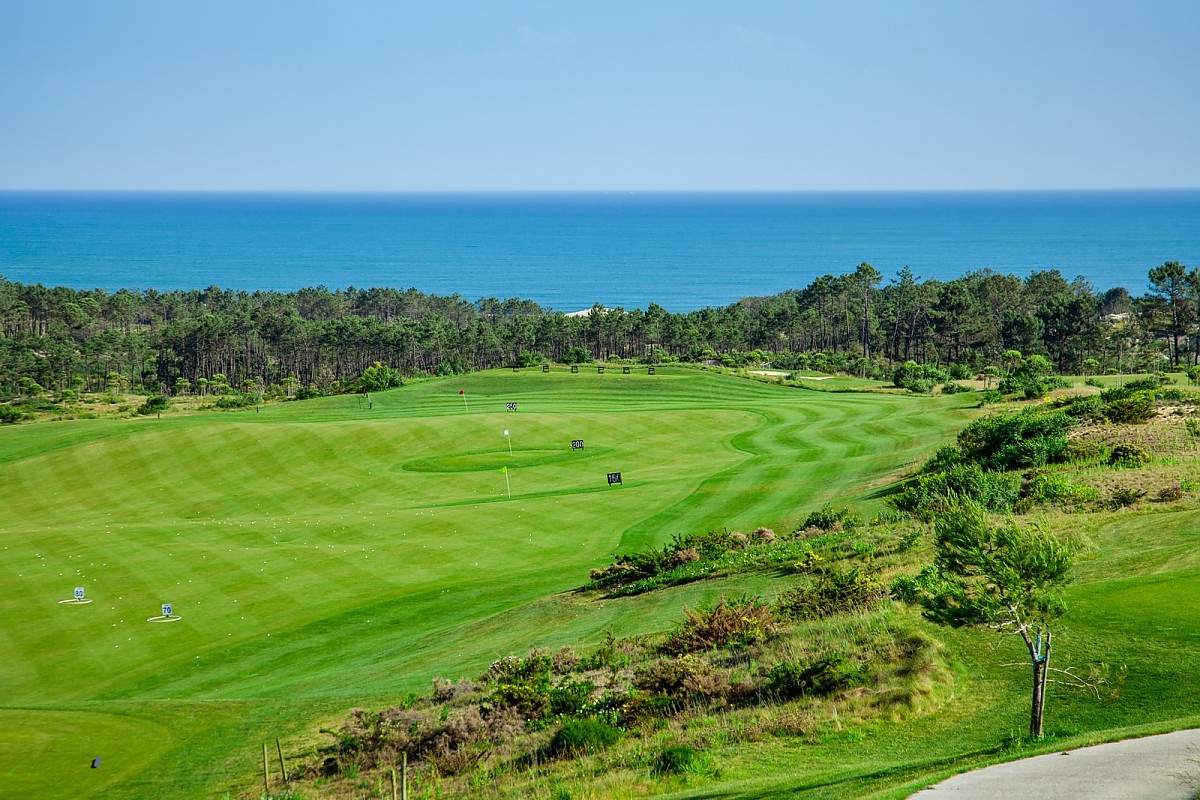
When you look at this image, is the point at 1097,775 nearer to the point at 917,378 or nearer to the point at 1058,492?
the point at 1058,492

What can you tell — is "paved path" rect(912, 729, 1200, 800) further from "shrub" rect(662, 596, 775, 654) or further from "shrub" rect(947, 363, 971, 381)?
"shrub" rect(947, 363, 971, 381)

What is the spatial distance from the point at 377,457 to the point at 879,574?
3757cm

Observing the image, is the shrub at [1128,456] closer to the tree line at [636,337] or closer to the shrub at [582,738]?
the shrub at [582,738]

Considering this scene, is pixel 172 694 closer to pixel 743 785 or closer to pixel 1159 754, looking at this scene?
pixel 743 785

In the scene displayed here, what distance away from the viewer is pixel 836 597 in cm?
2102

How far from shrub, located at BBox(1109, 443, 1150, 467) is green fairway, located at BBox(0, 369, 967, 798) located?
879 centimetres

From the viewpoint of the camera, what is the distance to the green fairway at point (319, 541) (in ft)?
66.9

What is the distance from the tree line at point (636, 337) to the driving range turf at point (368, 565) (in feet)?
165

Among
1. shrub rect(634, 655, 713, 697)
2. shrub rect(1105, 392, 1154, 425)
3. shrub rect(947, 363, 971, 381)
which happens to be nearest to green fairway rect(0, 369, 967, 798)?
shrub rect(634, 655, 713, 697)

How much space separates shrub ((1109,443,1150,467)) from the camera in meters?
29.6

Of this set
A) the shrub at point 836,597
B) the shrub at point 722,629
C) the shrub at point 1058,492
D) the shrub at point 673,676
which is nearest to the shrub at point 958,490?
the shrub at point 1058,492

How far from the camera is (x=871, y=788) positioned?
12141 mm

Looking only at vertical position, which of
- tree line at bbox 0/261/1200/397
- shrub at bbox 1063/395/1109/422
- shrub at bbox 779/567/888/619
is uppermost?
tree line at bbox 0/261/1200/397

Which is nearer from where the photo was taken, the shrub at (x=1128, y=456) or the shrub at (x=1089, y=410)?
the shrub at (x=1128, y=456)
